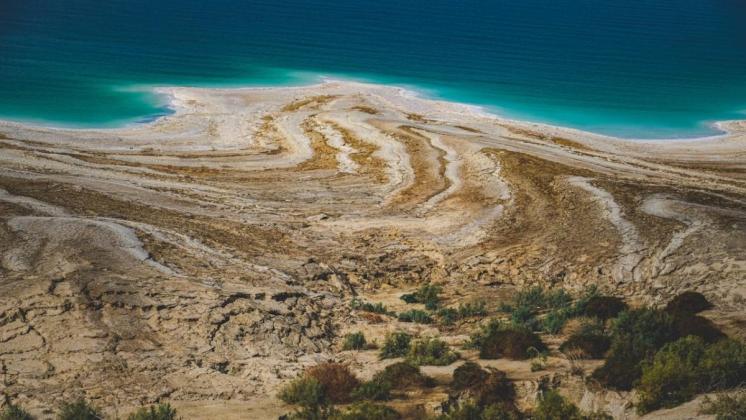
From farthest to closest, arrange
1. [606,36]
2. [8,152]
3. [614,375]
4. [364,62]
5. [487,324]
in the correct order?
[606,36] < [364,62] < [8,152] < [487,324] < [614,375]

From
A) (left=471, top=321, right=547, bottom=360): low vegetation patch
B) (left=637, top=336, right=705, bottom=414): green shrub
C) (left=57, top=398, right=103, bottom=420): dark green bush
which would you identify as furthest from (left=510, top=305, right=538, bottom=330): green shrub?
(left=57, top=398, right=103, bottom=420): dark green bush

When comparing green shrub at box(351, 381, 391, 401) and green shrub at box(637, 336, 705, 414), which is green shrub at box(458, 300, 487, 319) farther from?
green shrub at box(637, 336, 705, 414)

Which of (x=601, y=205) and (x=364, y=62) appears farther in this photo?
(x=364, y=62)

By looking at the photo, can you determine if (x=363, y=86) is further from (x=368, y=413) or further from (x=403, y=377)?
(x=368, y=413)

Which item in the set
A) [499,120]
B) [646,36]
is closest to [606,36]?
[646,36]

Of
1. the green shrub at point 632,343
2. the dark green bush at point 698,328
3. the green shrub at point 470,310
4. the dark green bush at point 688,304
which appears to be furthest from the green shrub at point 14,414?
the dark green bush at point 688,304

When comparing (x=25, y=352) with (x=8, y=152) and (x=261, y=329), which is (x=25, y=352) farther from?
(x=8, y=152)
